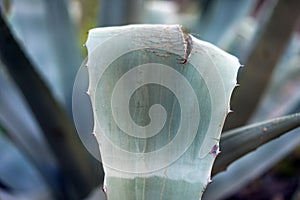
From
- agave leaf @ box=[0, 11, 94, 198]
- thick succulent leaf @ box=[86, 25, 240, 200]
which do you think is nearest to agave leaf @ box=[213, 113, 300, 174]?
thick succulent leaf @ box=[86, 25, 240, 200]

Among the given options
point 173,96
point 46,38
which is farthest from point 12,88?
point 173,96

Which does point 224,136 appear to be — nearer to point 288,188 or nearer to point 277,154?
point 277,154

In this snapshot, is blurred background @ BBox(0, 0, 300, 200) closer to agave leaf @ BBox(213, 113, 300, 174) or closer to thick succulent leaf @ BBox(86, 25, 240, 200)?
agave leaf @ BBox(213, 113, 300, 174)

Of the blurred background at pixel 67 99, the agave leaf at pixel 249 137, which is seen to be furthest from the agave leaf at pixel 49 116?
the agave leaf at pixel 249 137

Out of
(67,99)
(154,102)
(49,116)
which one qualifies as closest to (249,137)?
(154,102)

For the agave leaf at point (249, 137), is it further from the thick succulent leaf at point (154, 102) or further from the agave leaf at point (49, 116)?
the agave leaf at point (49, 116)

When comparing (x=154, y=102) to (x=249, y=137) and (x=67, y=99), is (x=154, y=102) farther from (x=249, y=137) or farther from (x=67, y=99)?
(x=67, y=99)
